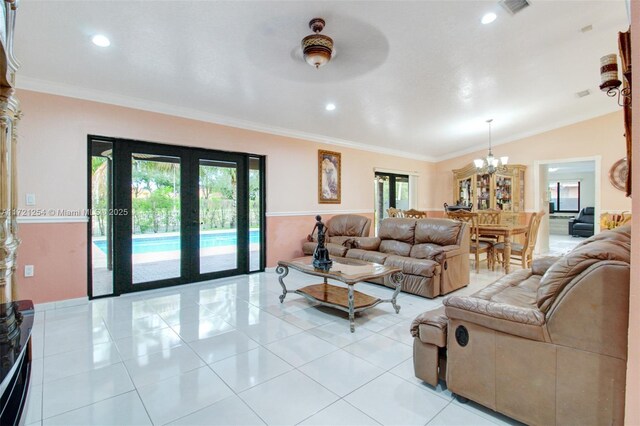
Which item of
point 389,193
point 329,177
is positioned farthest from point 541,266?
point 389,193

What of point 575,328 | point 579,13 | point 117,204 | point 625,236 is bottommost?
point 575,328

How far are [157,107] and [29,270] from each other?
2433mm

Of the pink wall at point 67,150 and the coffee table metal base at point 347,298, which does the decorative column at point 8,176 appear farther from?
the coffee table metal base at point 347,298

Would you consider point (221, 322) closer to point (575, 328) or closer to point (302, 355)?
point (302, 355)

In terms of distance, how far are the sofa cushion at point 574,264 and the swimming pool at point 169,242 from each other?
14.2 feet

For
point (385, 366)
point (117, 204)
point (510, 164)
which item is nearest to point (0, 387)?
point (385, 366)

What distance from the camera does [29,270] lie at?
3.36 metres

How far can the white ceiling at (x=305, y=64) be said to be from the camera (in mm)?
2598

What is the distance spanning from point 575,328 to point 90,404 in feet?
8.72

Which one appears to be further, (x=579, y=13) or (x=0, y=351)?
(x=579, y=13)

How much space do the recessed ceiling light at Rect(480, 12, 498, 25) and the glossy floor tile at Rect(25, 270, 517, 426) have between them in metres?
3.02

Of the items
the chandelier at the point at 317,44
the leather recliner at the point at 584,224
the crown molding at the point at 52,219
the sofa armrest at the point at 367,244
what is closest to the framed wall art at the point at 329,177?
the sofa armrest at the point at 367,244

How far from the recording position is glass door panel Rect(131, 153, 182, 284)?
414 centimetres

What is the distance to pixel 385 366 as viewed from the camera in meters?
2.22
